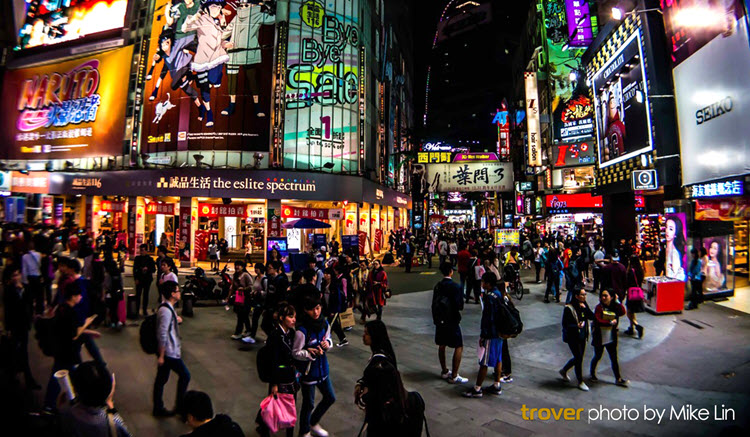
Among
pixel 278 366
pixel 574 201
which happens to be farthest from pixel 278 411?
pixel 574 201

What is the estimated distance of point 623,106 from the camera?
16703mm

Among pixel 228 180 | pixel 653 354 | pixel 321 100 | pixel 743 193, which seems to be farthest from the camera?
pixel 321 100

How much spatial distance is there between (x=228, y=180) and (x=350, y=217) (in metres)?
8.43

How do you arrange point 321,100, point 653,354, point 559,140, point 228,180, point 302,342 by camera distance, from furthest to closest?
point 559,140
point 321,100
point 228,180
point 653,354
point 302,342

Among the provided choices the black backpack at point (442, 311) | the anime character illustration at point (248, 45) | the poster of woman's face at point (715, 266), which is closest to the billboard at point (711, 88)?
the poster of woman's face at point (715, 266)

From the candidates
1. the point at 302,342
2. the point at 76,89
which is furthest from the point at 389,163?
the point at 302,342

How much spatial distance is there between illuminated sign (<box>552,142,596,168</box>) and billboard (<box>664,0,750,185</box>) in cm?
1583

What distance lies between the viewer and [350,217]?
87.1 ft

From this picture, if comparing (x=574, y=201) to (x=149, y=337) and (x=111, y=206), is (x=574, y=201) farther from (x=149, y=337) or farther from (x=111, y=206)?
(x=111, y=206)

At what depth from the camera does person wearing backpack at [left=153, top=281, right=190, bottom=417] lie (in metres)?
4.75

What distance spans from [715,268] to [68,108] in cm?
3748

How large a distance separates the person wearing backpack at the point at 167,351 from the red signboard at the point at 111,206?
937 inches

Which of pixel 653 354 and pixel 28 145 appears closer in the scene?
pixel 653 354

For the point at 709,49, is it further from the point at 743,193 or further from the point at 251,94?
the point at 251,94
